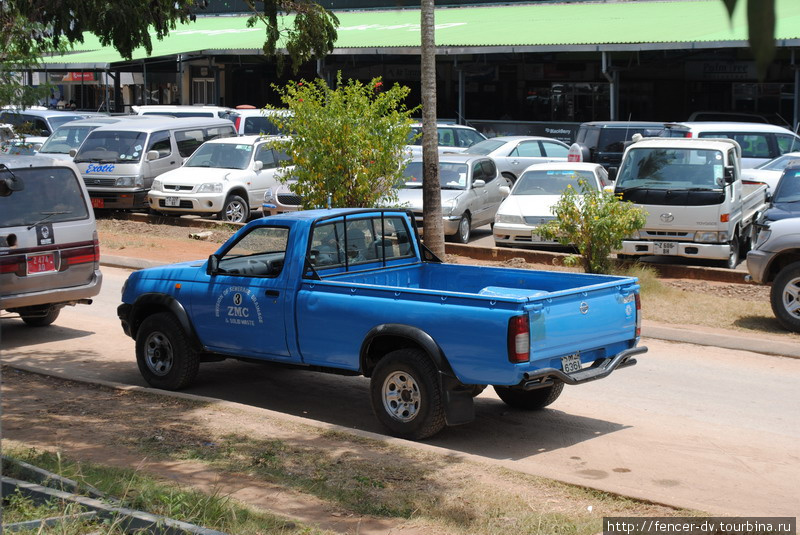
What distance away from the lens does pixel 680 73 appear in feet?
124

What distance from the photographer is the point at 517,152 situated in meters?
26.4

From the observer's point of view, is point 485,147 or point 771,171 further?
point 485,147

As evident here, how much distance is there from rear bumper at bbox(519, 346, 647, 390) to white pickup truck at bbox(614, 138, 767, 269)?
748cm

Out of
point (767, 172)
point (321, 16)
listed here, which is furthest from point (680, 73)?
point (321, 16)

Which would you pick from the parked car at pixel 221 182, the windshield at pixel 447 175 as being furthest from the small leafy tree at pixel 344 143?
the parked car at pixel 221 182

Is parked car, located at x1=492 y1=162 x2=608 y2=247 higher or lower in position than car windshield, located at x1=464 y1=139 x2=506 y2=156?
lower

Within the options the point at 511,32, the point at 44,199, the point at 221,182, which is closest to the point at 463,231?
the point at 221,182

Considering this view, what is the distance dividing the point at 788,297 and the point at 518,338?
6.11m

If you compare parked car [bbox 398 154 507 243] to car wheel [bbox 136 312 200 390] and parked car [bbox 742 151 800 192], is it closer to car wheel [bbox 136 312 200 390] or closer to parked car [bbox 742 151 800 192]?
parked car [bbox 742 151 800 192]

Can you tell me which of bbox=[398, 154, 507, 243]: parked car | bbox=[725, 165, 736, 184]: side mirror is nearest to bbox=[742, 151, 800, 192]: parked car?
A: bbox=[725, 165, 736, 184]: side mirror

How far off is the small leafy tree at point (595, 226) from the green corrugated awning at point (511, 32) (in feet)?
Answer: 40.9

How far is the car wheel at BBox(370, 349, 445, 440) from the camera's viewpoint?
7.48 meters

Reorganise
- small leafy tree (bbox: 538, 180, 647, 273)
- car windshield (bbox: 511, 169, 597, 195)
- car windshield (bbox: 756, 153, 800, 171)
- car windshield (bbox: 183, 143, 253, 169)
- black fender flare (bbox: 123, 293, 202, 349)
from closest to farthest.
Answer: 1. black fender flare (bbox: 123, 293, 202, 349)
2. small leafy tree (bbox: 538, 180, 647, 273)
3. car windshield (bbox: 511, 169, 597, 195)
4. car windshield (bbox: 756, 153, 800, 171)
5. car windshield (bbox: 183, 143, 253, 169)

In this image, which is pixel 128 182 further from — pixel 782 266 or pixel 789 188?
pixel 782 266
